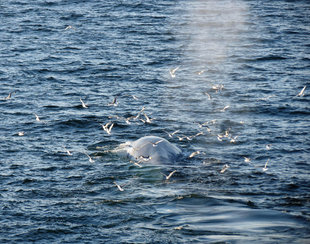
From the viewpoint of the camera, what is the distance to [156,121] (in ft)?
94.8

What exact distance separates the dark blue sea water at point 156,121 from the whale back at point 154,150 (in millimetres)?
449

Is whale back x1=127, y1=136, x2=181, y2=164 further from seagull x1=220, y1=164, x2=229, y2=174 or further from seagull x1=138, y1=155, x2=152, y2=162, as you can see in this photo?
seagull x1=220, y1=164, x2=229, y2=174

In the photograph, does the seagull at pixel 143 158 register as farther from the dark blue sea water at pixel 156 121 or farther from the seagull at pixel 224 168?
the seagull at pixel 224 168

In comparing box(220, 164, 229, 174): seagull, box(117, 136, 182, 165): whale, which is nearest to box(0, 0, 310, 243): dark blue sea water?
box(220, 164, 229, 174): seagull

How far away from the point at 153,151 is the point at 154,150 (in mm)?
59

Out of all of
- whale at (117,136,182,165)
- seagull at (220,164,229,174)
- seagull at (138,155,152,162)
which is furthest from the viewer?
whale at (117,136,182,165)

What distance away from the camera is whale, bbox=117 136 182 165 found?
78.3 ft

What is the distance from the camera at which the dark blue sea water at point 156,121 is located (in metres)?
19.5

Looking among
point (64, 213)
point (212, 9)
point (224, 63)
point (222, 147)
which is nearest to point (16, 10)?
point (212, 9)

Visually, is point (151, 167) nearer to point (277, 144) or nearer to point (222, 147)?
point (222, 147)

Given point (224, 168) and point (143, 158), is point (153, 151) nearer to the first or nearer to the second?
point (143, 158)

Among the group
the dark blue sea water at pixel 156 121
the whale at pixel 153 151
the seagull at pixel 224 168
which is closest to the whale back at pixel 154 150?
the whale at pixel 153 151

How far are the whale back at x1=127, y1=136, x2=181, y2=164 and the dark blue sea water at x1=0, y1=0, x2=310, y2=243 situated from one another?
1.47 ft

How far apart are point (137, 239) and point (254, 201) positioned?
4.27 m
